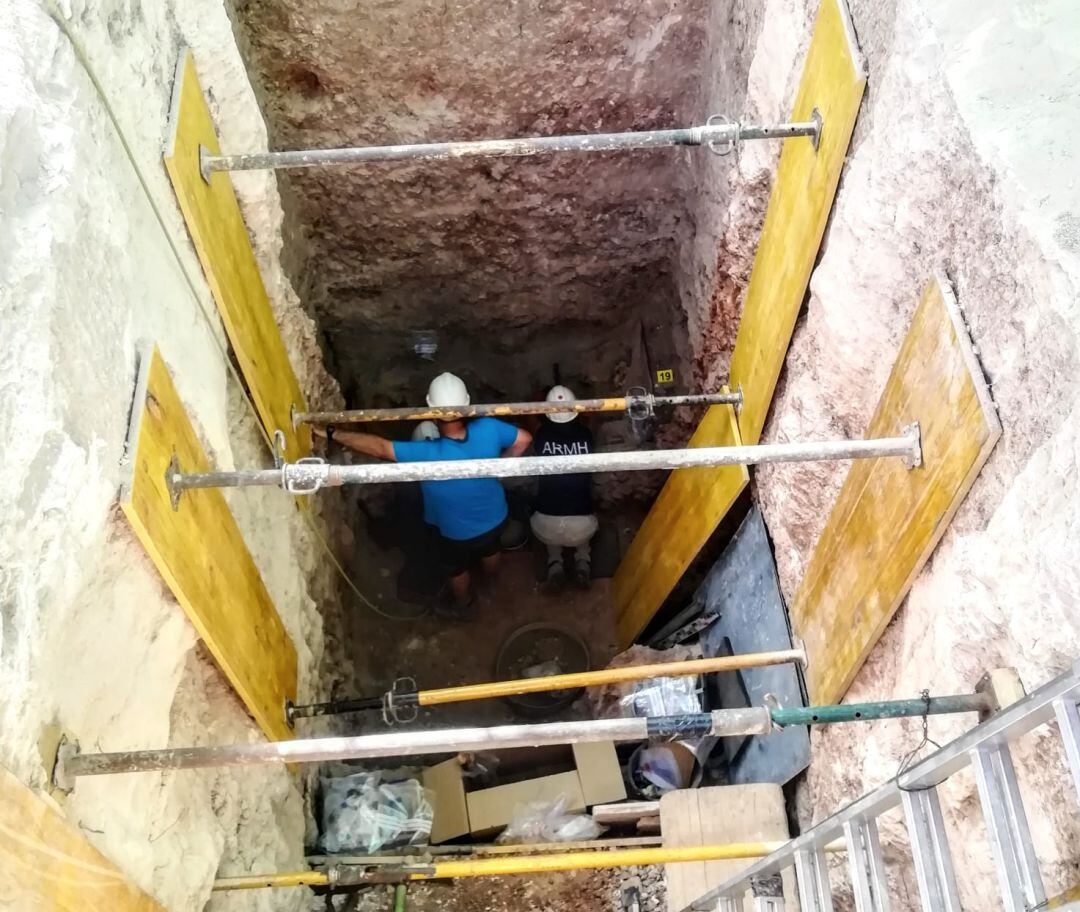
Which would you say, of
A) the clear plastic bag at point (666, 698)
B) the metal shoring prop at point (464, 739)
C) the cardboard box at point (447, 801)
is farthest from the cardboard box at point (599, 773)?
the metal shoring prop at point (464, 739)

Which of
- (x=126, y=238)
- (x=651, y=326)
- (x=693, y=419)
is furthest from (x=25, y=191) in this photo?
(x=651, y=326)

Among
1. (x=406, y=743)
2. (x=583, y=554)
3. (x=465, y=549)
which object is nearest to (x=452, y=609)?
(x=465, y=549)

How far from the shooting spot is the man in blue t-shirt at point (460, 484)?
12.6 feet

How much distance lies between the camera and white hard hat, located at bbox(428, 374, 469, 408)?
4082 millimetres

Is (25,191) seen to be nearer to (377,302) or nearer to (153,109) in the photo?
(153,109)

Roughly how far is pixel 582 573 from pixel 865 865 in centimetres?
314

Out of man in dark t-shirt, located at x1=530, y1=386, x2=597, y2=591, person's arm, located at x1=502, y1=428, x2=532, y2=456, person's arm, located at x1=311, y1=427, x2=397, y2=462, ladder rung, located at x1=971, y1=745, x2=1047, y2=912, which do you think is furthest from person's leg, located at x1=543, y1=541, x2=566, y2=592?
ladder rung, located at x1=971, y1=745, x2=1047, y2=912

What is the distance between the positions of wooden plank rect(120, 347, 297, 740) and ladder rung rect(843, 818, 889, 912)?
1630 mm

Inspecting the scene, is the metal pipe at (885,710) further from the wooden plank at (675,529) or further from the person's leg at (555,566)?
the person's leg at (555,566)

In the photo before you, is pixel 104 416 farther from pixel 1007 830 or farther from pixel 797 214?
pixel 797 214

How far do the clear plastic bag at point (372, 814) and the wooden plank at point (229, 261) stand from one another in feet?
4.42

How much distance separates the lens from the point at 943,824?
1690 millimetres

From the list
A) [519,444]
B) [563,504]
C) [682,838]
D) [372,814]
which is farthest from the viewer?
[563,504]

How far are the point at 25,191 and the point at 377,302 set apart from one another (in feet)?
9.39
